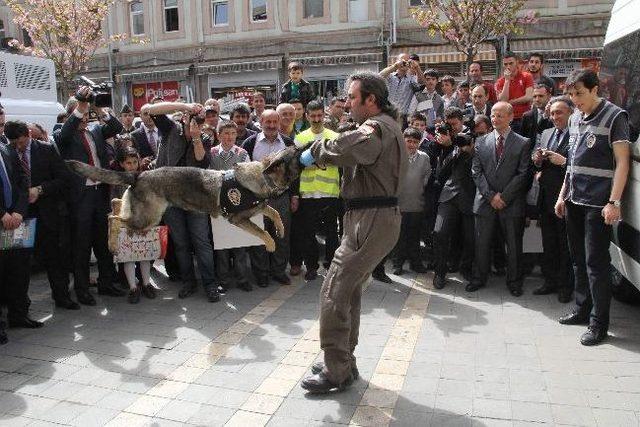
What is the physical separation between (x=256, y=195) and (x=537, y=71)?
6.04 meters

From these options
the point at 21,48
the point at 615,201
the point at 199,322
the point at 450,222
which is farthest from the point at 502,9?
the point at 21,48

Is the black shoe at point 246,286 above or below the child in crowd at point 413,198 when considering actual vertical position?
below

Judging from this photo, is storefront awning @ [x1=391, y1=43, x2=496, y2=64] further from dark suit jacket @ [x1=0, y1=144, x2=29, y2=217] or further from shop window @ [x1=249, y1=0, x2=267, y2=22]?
dark suit jacket @ [x1=0, y1=144, x2=29, y2=217]

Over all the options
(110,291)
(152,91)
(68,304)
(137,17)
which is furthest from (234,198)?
(137,17)

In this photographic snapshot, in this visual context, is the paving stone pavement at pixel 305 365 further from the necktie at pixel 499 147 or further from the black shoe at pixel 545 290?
the necktie at pixel 499 147

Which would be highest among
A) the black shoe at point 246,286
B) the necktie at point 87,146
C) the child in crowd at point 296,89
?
the child in crowd at point 296,89

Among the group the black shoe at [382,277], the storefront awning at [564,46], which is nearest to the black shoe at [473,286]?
the black shoe at [382,277]

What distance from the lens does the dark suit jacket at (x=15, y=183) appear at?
5032 mm

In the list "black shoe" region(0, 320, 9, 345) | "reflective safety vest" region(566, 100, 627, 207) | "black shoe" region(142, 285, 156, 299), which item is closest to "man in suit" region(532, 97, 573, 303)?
"reflective safety vest" region(566, 100, 627, 207)

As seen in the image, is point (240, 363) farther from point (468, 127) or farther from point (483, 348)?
point (468, 127)

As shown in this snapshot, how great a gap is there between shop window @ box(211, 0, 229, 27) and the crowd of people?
15.8 m

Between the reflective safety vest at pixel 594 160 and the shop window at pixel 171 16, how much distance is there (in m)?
21.1

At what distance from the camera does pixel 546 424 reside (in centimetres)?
345

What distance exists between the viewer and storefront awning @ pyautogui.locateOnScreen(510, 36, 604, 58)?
16.9m
